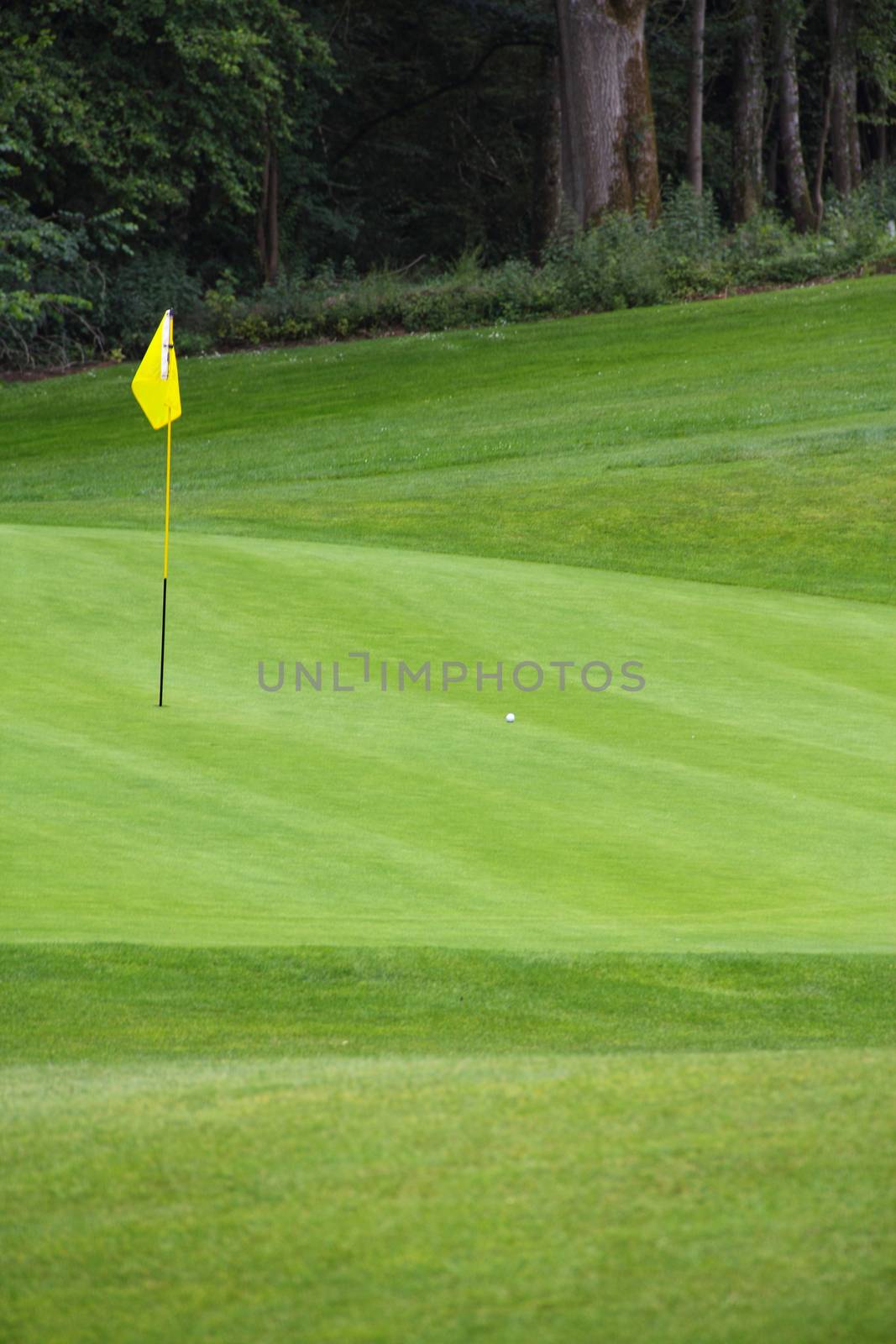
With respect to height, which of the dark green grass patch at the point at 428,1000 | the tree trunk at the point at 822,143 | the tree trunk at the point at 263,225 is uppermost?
the tree trunk at the point at 822,143

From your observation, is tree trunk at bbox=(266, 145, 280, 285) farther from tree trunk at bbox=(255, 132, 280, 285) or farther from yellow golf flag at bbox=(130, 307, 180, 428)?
yellow golf flag at bbox=(130, 307, 180, 428)

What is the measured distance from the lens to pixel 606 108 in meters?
32.8

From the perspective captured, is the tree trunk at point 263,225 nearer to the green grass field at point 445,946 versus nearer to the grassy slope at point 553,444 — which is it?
the grassy slope at point 553,444

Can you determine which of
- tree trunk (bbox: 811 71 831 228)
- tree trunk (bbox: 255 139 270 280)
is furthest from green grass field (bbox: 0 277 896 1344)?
tree trunk (bbox: 811 71 831 228)

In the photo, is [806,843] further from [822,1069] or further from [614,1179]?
[614,1179]

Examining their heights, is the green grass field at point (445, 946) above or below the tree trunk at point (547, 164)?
below

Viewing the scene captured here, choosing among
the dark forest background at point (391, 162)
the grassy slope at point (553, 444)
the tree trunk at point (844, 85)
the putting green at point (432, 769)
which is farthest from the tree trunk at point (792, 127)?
the putting green at point (432, 769)

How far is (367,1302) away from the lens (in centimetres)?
253

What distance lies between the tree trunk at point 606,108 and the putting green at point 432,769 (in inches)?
881

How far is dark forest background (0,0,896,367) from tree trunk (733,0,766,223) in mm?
101

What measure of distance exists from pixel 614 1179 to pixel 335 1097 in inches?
30.5

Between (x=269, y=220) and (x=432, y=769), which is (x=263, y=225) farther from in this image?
(x=432, y=769)

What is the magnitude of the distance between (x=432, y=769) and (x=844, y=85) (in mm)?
44738

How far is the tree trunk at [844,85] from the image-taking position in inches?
1845
